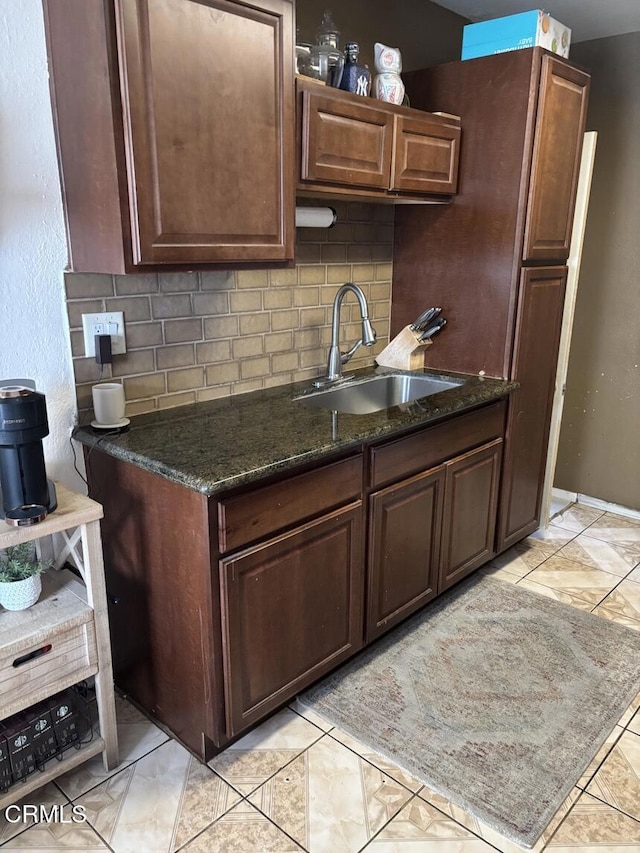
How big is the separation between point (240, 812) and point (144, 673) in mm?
488

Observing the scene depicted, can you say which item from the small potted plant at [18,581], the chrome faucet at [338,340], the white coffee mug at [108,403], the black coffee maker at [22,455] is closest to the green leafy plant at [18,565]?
the small potted plant at [18,581]

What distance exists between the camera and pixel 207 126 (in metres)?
1.62

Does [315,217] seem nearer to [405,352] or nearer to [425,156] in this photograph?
[425,156]

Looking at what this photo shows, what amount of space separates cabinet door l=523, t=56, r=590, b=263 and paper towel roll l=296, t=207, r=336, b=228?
2.49 feet

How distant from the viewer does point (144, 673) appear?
187 cm

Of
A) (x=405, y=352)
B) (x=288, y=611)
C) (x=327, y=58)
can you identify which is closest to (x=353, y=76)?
(x=327, y=58)

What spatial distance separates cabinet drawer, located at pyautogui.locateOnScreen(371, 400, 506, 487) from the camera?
1.99 metres

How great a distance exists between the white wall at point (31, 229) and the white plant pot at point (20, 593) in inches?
14.3

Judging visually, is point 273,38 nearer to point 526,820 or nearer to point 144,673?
point 144,673

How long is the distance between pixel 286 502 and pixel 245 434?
0.26m

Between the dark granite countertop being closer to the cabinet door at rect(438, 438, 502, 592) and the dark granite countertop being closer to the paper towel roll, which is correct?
the cabinet door at rect(438, 438, 502, 592)

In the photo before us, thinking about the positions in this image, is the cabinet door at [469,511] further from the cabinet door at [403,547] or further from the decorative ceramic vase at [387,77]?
the decorative ceramic vase at [387,77]

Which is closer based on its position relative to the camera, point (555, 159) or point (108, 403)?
point (108, 403)

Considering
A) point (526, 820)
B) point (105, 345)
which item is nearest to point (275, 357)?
point (105, 345)
